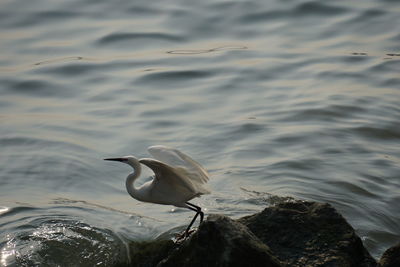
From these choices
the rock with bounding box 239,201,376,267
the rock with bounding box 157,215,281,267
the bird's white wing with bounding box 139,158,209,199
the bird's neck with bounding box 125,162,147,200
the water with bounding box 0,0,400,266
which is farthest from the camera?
the water with bounding box 0,0,400,266

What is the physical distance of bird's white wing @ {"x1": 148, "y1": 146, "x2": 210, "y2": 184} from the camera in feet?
22.2

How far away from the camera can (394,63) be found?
14961mm

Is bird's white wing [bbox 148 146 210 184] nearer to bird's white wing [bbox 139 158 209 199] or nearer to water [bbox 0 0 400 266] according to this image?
bird's white wing [bbox 139 158 209 199]

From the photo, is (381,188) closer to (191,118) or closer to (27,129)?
(191,118)

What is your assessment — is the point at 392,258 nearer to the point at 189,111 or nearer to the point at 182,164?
the point at 182,164

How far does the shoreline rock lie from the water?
1.79m

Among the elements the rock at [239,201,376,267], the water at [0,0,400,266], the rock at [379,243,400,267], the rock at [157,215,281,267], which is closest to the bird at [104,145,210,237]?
the rock at [239,201,376,267]

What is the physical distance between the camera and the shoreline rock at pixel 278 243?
5812 millimetres

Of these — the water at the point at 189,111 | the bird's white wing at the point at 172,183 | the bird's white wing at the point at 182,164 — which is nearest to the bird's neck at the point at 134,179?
the bird's white wing at the point at 172,183

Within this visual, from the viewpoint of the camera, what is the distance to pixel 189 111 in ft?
41.7

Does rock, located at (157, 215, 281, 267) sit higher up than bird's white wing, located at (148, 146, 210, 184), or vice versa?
bird's white wing, located at (148, 146, 210, 184)

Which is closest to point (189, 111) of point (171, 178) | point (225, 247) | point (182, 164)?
point (171, 178)

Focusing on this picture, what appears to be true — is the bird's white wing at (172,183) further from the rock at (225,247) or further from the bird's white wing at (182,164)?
the rock at (225,247)

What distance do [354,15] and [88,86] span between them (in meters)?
7.21
